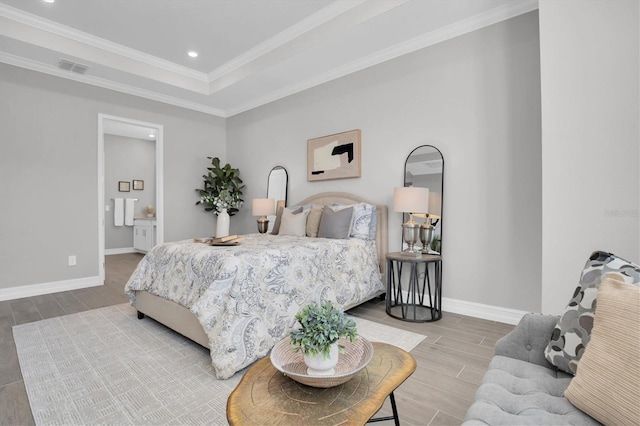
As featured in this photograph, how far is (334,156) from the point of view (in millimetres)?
4215

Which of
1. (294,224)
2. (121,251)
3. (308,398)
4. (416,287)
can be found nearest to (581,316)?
(308,398)

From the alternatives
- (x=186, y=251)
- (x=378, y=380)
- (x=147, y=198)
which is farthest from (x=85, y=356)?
(x=147, y=198)

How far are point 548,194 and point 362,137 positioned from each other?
225cm

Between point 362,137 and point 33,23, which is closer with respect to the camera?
point 33,23

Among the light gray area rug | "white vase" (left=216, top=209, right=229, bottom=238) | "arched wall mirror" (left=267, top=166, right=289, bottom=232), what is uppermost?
"arched wall mirror" (left=267, top=166, right=289, bottom=232)

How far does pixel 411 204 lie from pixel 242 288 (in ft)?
6.01

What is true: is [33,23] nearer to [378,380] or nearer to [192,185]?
[192,185]

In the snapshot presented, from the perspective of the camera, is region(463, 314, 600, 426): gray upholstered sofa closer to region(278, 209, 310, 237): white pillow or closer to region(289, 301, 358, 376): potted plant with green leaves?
region(289, 301, 358, 376): potted plant with green leaves

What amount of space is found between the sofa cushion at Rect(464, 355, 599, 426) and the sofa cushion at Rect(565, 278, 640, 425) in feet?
0.19

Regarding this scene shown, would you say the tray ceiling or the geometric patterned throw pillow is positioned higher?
the tray ceiling

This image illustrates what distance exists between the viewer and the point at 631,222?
1.83 meters

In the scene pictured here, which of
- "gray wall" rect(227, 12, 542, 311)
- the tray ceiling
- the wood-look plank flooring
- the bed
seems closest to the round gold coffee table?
the wood-look plank flooring

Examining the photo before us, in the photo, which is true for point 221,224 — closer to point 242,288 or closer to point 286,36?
point 242,288

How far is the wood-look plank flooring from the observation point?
1674mm
